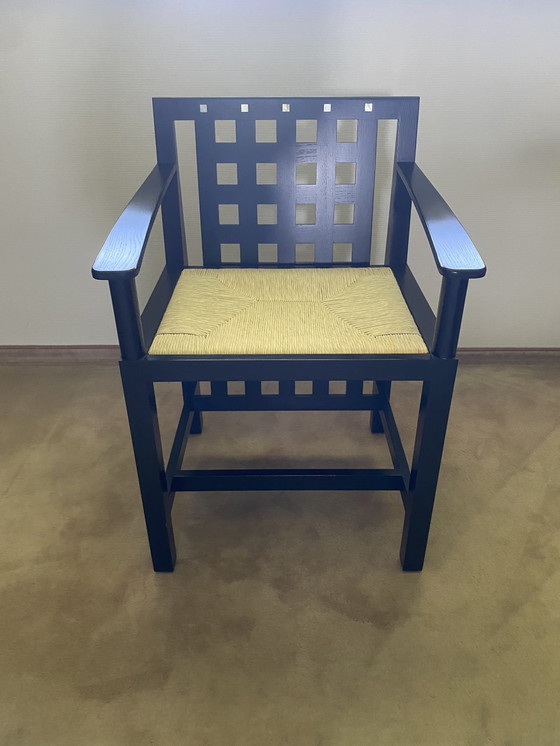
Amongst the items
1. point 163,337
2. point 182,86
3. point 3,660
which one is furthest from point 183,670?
point 182,86

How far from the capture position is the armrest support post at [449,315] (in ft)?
2.98

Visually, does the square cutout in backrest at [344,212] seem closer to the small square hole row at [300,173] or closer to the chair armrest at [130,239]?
Result: the small square hole row at [300,173]

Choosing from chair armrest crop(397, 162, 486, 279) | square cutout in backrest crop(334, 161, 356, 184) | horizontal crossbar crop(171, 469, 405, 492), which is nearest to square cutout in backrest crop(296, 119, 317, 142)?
square cutout in backrest crop(334, 161, 356, 184)

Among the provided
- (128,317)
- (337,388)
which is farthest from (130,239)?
(337,388)

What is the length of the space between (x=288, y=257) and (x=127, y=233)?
18.6 inches

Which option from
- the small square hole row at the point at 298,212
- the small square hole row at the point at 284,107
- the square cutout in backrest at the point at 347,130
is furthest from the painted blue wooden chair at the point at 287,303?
the small square hole row at the point at 298,212

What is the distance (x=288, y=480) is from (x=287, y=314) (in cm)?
33

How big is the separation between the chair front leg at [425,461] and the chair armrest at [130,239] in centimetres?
→ 52

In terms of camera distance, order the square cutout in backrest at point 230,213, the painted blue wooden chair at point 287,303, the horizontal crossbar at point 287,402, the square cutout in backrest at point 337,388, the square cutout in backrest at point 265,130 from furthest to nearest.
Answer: the square cutout in backrest at point 337,388 < the square cutout in backrest at point 230,213 < the square cutout in backrest at point 265,130 < the horizontal crossbar at point 287,402 < the painted blue wooden chair at point 287,303

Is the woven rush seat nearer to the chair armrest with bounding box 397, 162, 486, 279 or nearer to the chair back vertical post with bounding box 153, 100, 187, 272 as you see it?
the chair back vertical post with bounding box 153, 100, 187, 272

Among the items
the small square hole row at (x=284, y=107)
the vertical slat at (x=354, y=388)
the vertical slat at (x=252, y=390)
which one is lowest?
the vertical slat at (x=354, y=388)

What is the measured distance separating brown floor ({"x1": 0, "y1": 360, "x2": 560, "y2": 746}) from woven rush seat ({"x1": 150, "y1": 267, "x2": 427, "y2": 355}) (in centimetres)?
48

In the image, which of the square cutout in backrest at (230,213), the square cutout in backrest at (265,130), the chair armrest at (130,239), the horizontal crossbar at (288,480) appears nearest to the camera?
the chair armrest at (130,239)

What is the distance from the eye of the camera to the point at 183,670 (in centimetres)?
100
